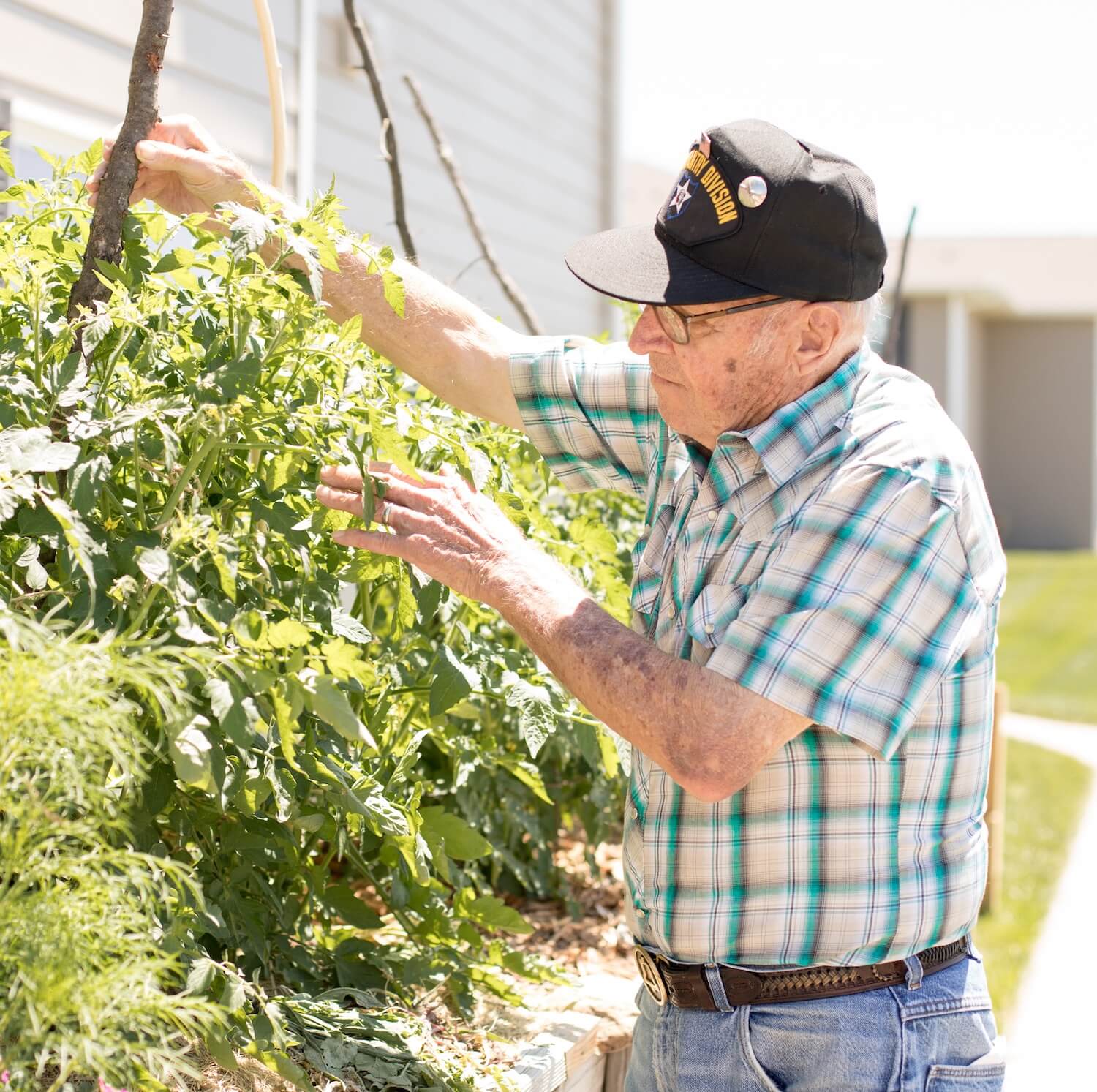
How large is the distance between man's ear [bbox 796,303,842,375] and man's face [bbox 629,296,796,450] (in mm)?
19

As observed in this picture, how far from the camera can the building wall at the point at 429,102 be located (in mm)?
3932

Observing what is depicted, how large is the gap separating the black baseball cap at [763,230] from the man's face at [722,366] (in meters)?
0.04

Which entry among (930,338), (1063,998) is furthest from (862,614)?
(930,338)

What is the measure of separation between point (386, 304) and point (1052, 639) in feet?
50.3

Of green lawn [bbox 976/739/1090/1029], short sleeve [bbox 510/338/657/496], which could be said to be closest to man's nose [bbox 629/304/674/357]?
short sleeve [bbox 510/338/657/496]

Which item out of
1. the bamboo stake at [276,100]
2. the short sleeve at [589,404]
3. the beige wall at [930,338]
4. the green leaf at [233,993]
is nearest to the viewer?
the green leaf at [233,993]

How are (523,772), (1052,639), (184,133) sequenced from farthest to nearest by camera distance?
(1052,639) → (523,772) → (184,133)

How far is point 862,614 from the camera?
5.28 feet

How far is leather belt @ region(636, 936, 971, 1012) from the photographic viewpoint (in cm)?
175

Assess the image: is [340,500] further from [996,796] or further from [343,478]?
[996,796]

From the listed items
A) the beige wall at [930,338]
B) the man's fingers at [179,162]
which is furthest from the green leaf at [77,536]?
the beige wall at [930,338]

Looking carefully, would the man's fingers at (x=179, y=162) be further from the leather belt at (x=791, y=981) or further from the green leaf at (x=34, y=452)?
the leather belt at (x=791, y=981)

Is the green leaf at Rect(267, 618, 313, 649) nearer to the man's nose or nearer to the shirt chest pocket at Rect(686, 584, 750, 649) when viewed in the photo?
the shirt chest pocket at Rect(686, 584, 750, 649)

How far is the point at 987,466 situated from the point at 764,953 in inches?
1158
